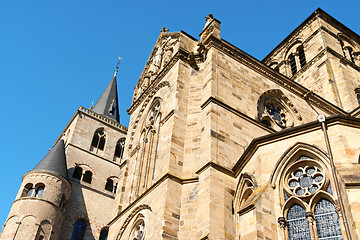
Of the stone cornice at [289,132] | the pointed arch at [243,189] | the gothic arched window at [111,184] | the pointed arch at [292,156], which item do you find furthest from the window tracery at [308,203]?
the gothic arched window at [111,184]

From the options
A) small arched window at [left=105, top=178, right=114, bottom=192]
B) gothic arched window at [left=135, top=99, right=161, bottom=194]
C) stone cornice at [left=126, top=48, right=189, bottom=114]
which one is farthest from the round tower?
gothic arched window at [left=135, top=99, right=161, bottom=194]

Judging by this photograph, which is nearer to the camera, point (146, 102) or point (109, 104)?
point (146, 102)

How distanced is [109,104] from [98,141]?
7.03 m

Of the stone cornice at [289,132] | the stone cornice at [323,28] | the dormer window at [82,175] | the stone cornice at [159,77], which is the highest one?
the stone cornice at [323,28]

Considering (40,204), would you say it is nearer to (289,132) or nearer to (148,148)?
(148,148)

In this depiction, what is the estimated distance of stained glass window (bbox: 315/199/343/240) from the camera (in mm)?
9555

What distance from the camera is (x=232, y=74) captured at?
16.0 m

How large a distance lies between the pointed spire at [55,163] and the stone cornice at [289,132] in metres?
16.7

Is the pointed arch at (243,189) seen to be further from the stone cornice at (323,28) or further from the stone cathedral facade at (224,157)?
the stone cornice at (323,28)

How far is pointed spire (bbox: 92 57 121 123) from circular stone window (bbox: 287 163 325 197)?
3006 cm

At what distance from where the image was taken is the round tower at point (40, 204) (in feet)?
75.6

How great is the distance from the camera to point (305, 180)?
10.7 metres

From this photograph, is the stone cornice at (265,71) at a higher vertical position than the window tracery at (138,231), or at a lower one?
higher

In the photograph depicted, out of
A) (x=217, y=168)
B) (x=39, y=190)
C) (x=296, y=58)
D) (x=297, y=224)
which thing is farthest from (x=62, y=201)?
(x=297, y=224)
